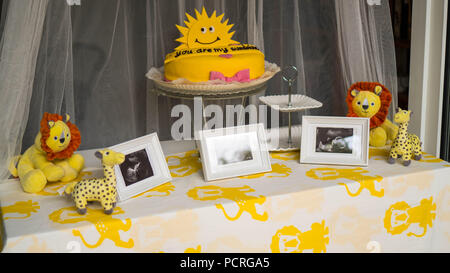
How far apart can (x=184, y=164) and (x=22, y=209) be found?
0.50 m

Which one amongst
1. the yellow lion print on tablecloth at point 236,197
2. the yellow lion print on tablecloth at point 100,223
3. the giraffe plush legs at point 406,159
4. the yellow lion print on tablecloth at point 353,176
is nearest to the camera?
the yellow lion print on tablecloth at point 100,223

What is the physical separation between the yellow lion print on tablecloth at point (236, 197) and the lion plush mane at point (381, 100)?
1.56 feet

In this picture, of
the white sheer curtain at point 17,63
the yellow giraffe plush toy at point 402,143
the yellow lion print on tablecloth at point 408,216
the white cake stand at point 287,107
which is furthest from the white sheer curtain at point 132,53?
the yellow lion print on tablecloth at point 408,216

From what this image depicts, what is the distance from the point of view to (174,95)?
1.50 meters

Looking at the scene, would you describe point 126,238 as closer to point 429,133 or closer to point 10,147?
point 10,147

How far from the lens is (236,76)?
1.50 meters

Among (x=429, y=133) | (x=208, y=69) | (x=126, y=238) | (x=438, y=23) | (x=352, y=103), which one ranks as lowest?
(x=126, y=238)

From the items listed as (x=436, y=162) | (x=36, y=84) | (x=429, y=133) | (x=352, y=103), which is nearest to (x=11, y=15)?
(x=36, y=84)

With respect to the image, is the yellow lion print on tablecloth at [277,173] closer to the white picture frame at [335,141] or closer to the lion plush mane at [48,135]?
the white picture frame at [335,141]

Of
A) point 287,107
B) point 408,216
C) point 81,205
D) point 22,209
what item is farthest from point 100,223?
point 408,216

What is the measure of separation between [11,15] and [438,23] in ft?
4.52

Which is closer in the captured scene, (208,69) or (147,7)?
(208,69)

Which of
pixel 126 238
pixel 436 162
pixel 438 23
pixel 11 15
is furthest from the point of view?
pixel 438 23

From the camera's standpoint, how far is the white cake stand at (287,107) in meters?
1.60
